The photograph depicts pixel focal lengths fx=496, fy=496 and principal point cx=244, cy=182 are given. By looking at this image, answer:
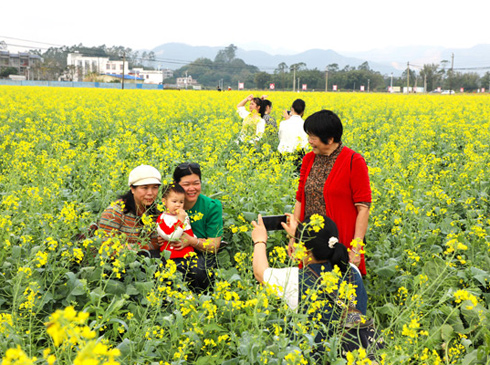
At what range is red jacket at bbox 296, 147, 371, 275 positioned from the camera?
12.0ft

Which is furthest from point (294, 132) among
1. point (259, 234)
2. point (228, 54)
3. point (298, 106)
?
point (228, 54)

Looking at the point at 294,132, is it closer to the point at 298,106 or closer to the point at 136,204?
the point at 298,106

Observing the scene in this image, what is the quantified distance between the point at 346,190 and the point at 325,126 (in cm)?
51

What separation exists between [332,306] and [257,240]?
2.35 feet

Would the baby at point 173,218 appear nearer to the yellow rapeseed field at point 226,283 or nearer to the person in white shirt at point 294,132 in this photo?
the yellow rapeseed field at point 226,283

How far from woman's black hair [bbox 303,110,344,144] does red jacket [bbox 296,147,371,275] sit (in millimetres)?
207

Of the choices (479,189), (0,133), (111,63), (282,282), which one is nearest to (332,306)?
(282,282)

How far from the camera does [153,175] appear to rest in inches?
159

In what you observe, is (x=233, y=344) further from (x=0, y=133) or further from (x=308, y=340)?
(x=0, y=133)

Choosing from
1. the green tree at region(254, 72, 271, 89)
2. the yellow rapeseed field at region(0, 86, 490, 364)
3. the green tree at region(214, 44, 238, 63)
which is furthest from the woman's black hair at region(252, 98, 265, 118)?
the green tree at region(214, 44, 238, 63)

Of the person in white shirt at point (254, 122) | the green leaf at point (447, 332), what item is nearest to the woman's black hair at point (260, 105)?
the person in white shirt at point (254, 122)

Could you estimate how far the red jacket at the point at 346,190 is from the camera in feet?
12.0

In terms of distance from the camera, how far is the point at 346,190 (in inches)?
146

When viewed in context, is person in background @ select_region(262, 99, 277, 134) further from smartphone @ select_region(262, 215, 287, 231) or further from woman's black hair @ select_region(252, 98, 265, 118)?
smartphone @ select_region(262, 215, 287, 231)
